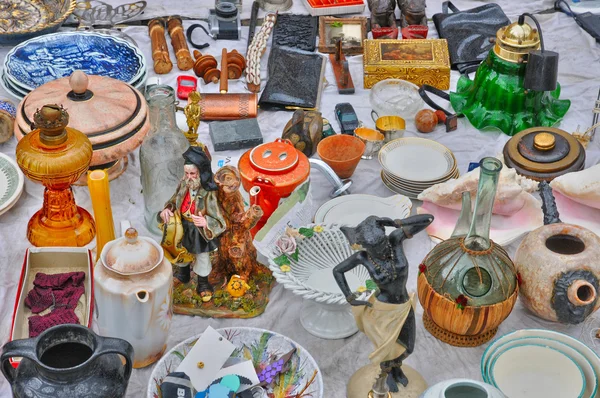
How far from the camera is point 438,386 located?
1.74 meters

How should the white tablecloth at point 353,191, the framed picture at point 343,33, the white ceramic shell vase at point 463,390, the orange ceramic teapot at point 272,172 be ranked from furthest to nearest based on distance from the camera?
the framed picture at point 343,33 < the orange ceramic teapot at point 272,172 < the white tablecloth at point 353,191 < the white ceramic shell vase at point 463,390

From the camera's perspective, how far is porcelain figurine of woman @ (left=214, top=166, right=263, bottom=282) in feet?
6.69

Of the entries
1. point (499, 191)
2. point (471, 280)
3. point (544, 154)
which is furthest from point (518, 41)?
point (471, 280)

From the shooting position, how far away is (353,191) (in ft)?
8.91

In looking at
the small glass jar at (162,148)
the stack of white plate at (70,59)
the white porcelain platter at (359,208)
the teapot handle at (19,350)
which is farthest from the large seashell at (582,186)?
the teapot handle at (19,350)

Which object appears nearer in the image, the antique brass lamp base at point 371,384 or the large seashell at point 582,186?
the antique brass lamp base at point 371,384

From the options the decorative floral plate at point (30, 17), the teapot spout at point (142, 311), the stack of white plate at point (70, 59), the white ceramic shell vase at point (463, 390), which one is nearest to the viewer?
the white ceramic shell vase at point (463, 390)

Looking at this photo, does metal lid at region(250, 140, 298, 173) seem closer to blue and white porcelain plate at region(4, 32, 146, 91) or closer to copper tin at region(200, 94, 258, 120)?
copper tin at region(200, 94, 258, 120)

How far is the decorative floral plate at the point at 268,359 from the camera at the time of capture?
192 centimetres

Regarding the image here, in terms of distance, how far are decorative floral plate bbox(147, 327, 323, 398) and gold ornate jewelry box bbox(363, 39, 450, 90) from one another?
57.7 inches

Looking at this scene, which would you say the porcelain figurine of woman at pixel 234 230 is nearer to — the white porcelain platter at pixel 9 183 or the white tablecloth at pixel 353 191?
the white tablecloth at pixel 353 191

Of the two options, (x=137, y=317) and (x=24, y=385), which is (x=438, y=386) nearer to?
(x=137, y=317)

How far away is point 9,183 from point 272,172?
90cm

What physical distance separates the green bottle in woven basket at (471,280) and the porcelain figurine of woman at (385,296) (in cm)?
18
